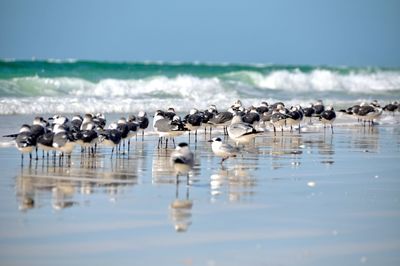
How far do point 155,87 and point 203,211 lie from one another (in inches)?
1330

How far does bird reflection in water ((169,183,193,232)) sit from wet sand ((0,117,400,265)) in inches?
0.6

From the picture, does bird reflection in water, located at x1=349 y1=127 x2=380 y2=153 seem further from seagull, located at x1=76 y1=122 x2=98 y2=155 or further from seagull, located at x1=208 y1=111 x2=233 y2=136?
seagull, located at x1=76 y1=122 x2=98 y2=155

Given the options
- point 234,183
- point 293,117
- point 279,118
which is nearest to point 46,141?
point 234,183

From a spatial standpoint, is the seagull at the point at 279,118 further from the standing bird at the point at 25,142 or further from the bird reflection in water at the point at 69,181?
the standing bird at the point at 25,142

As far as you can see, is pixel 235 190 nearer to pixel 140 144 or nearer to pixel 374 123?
pixel 140 144

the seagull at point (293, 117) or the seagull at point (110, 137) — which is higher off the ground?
the seagull at point (293, 117)

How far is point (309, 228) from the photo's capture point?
35.7ft

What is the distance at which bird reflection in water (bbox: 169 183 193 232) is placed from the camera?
10922mm

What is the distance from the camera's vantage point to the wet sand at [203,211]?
962 centimetres

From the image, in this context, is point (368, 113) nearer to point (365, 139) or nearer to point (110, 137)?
point (365, 139)

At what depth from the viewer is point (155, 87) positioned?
45.3 meters

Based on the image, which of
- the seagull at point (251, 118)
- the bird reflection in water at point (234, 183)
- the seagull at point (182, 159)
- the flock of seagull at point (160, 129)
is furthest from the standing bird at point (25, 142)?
the seagull at point (251, 118)

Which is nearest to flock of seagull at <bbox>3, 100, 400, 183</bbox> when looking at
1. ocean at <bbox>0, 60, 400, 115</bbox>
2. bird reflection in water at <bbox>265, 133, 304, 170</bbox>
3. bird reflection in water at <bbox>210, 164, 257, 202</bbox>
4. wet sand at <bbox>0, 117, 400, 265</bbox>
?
wet sand at <bbox>0, 117, 400, 265</bbox>

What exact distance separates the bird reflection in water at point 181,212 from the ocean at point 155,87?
1676cm
